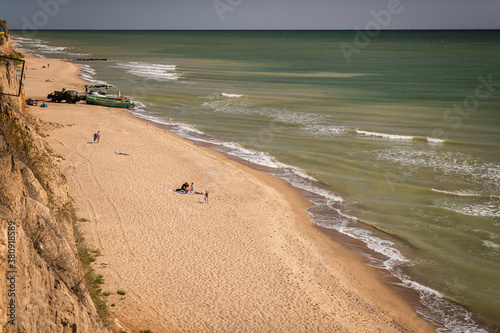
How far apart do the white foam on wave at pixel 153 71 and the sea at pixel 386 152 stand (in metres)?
1.30

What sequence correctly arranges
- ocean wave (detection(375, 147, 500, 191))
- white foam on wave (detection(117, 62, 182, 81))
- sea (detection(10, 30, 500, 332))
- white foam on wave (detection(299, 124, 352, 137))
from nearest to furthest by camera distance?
sea (detection(10, 30, 500, 332))
ocean wave (detection(375, 147, 500, 191))
white foam on wave (detection(299, 124, 352, 137))
white foam on wave (detection(117, 62, 182, 81))

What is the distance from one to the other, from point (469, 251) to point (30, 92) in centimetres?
4539

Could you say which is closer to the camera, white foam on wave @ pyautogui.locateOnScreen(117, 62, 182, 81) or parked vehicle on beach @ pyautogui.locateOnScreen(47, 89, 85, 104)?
parked vehicle on beach @ pyautogui.locateOnScreen(47, 89, 85, 104)

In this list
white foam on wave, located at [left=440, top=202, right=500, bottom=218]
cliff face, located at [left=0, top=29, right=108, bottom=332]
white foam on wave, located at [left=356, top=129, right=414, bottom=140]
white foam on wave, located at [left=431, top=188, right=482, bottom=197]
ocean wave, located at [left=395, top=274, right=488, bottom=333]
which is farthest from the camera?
white foam on wave, located at [left=356, top=129, right=414, bottom=140]

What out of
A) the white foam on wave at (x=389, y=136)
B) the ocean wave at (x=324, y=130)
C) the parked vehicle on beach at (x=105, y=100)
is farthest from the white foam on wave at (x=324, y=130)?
the parked vehicle on beach at (x=105, y=100)

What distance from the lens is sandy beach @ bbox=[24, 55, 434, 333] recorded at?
47.6ft

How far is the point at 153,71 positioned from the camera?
83.4 metres

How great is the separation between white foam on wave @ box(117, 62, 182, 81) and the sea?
1.30 meters

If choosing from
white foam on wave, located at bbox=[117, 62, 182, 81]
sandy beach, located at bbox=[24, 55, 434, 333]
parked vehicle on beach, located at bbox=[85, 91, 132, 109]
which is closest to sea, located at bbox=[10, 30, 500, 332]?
white foam on wave, located at bbox=[117, 62, 182, 81]

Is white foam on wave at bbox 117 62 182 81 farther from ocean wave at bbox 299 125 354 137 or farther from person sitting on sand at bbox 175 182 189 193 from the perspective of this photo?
person sitting on sand at bbox 175 182 189 193

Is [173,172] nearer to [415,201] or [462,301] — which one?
[415,201]

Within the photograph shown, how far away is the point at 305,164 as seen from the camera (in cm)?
3177

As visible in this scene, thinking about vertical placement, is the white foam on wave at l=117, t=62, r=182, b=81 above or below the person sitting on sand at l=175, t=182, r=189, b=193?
above

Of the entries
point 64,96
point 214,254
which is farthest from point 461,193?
point 64,96
